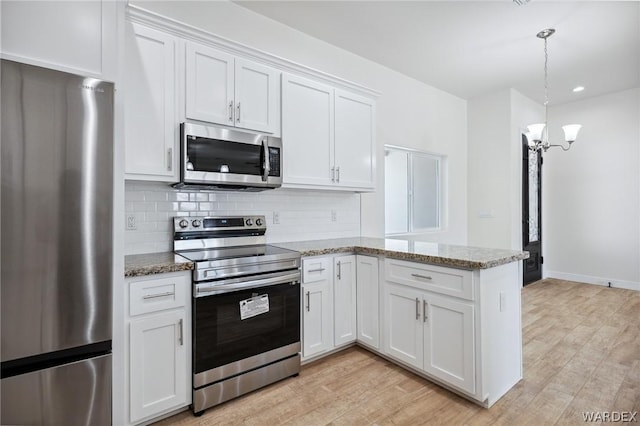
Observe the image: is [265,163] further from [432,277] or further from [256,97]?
[432,277]

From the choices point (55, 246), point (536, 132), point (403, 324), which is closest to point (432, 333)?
point (403, 324)

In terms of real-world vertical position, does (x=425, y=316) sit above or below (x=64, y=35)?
below

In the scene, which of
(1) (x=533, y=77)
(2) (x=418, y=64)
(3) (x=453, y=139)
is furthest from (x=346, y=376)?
(1) (x=533, y=77)

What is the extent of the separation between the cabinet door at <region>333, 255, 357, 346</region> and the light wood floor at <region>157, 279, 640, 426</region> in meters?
0.19

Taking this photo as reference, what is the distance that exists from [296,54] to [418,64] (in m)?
1.63

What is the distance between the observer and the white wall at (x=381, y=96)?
269 cm

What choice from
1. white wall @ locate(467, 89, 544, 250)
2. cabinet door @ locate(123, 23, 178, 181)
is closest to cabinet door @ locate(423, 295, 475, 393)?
cabinet door @ locate(123, 23, 178, 181)

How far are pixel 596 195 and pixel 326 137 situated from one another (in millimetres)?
4840

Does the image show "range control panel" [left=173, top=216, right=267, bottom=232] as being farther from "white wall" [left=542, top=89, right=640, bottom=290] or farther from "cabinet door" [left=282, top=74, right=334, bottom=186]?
"white wall" [left=542, top=89, right=640, bottom=290]

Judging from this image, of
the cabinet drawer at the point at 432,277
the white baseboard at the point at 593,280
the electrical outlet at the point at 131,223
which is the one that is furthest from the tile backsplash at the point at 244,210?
the white baseboard at the point at 593,280

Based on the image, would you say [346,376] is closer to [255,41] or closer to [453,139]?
[255,41]

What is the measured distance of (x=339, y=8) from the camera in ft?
9.28

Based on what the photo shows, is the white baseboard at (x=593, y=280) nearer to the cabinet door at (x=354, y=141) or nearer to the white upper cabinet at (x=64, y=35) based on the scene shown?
the cabinet door at (x=354, y=141)

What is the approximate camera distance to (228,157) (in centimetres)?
231
